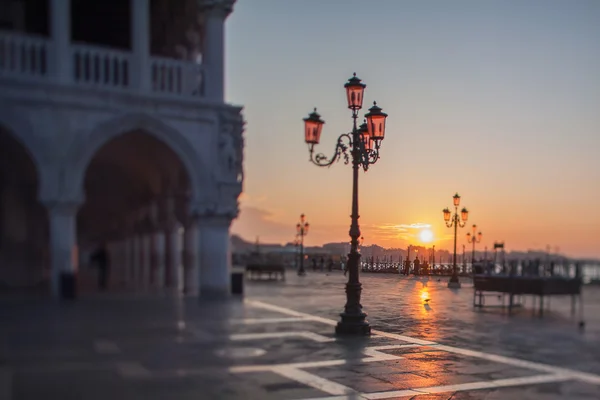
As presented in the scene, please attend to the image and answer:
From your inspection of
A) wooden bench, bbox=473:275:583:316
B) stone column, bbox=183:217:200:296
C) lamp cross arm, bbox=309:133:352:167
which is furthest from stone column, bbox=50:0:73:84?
wooden bench, bbox=473:275:583:316

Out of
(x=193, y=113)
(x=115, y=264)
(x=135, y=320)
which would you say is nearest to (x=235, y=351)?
(x=135, y=320)

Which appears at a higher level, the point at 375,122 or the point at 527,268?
the point at 375,122

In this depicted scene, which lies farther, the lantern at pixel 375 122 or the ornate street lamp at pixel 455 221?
the lantern at pixel 375 122

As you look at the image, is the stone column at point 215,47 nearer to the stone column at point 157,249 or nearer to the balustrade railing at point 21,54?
the balustrade railing at point 21,54

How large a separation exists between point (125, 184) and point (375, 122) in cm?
1606

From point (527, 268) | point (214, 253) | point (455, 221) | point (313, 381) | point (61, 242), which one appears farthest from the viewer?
point (214, 253)

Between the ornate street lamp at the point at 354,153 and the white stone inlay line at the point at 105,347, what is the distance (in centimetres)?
317

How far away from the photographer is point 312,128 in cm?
1048

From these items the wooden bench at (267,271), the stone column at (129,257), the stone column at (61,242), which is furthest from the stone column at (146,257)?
the stone column at (61,242)

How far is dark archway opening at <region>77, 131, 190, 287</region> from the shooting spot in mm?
17781

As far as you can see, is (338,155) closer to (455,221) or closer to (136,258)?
(455,221)

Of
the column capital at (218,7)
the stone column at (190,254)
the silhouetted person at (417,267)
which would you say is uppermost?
the column capital at (218,7)

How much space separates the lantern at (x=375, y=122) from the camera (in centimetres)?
989

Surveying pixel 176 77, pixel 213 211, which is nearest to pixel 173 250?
pixel 213 211
